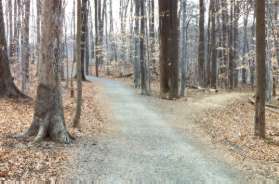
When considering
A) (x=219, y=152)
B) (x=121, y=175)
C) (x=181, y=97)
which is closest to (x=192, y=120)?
(x=219, y=152)

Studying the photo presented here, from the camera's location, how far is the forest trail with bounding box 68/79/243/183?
820 cm

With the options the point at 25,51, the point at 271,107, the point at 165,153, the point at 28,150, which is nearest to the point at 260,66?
the point at 165,153

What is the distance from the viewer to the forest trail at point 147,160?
8.20 meters

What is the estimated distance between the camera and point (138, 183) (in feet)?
25.5

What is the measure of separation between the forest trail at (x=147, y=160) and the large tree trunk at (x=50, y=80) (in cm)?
90

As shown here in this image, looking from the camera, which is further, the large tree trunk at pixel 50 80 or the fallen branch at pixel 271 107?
the fallen branch at pixel 271 107

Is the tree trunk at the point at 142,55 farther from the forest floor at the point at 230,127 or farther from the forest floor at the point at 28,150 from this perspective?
the forest floor at the point at 28,150

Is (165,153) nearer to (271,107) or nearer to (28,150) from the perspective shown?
(28,150)

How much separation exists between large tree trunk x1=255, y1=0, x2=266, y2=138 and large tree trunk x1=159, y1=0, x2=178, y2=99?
9344 millimetres

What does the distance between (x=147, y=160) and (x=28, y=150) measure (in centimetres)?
282

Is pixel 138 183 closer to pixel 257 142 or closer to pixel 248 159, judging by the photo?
pixel 248 159

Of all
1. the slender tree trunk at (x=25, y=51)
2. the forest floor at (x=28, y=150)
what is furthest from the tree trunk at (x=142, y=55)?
the forest floor at (x=28, y=150)

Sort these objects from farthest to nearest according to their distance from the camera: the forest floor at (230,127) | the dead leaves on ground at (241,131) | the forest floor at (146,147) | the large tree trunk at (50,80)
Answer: the dead leaves on ground at (241,131) → the large tree trunk at (50,80) → the forest floor at (230,127) → the forest floor at (146,147)

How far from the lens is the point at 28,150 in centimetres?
928
